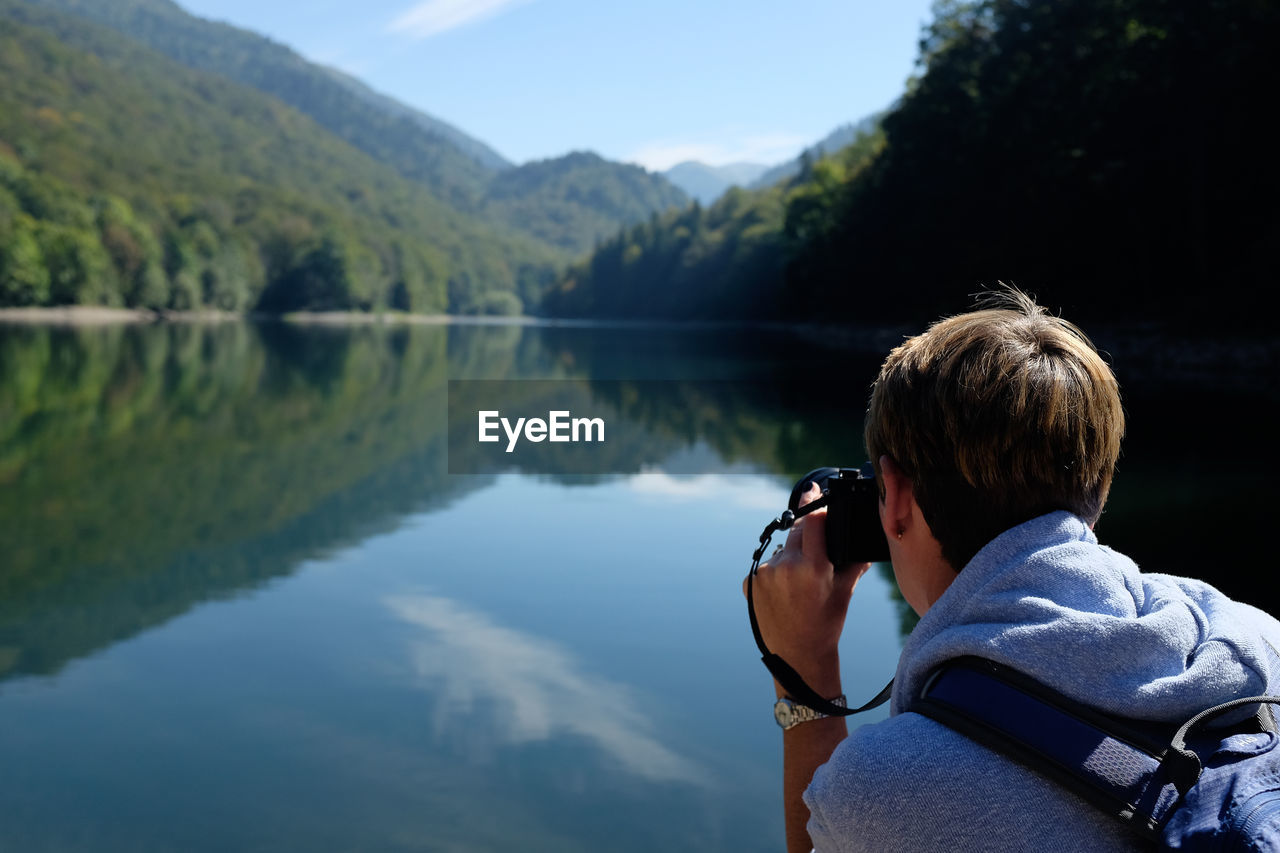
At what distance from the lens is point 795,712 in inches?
63.4

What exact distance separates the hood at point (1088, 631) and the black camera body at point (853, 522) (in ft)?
1.05

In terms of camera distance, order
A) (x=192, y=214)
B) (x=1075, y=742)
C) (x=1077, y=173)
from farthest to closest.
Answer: (x=192, y=214) → (x=1077, y=173) → (x=1075, y=742)

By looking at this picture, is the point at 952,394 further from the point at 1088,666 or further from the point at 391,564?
the point at 391,564

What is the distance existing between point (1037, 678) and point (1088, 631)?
7 cm

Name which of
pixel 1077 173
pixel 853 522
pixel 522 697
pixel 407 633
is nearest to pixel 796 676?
pixel 853 522

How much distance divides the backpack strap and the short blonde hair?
0.24 m

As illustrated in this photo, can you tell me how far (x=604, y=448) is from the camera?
1547cm

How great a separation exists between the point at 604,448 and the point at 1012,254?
2606 cm

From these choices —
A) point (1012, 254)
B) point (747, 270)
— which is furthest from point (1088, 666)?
point (747, 270)

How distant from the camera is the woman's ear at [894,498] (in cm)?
130

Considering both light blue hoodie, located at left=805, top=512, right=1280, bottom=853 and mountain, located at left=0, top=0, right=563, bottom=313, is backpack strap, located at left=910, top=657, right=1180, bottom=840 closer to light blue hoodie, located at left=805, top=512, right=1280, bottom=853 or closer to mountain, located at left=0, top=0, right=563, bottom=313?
light blue hoodie, located at left=805, top=512, right=1280, bottom=853

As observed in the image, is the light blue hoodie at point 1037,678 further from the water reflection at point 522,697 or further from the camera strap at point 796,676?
the water reflection at point 522,697

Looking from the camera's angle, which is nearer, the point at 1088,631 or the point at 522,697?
the point at 1088,631

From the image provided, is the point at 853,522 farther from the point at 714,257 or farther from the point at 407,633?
the point at 714,257
